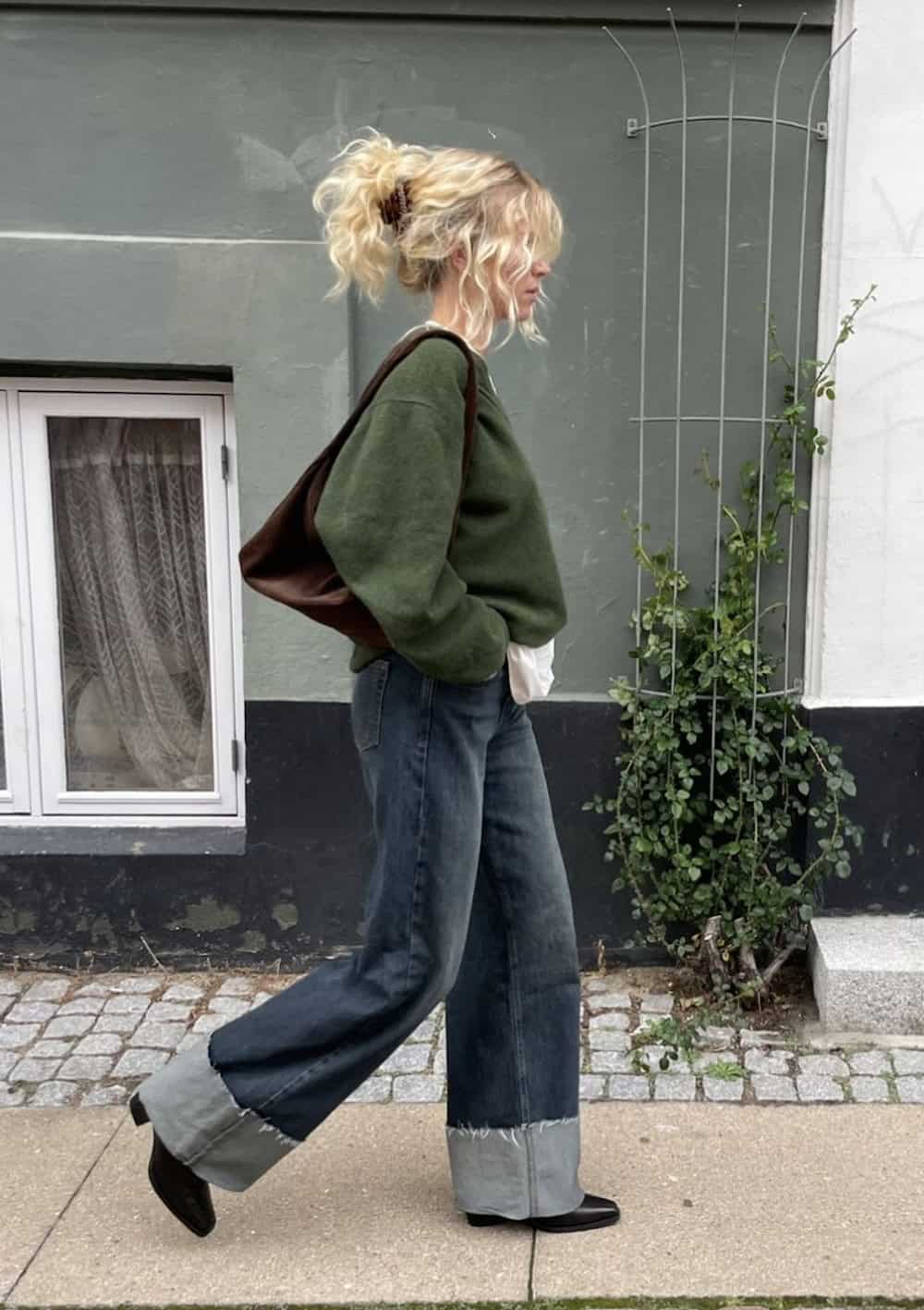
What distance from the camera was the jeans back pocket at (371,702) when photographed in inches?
91.3

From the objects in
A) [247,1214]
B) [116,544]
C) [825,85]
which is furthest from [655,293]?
[247,1214]

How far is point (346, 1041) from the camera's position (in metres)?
2.37

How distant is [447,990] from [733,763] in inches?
55.2

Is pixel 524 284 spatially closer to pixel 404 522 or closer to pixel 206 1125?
pixel 404 522

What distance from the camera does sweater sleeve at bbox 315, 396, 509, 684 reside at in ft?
6.88

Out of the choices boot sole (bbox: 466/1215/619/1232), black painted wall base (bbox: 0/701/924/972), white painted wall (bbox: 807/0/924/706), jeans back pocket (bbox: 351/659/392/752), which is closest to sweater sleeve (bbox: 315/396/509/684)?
jeans back pocket (bbox: 351/659/392/752)

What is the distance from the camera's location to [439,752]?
7.52 feet

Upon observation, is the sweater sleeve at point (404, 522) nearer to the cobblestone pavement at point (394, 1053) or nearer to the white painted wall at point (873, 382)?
the cobblestone pavement at point (394, 1053)

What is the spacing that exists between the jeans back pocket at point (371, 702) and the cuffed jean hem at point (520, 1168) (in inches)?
32.6

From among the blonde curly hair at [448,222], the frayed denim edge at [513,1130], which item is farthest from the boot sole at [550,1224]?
the blonde curly hair at [448,222]

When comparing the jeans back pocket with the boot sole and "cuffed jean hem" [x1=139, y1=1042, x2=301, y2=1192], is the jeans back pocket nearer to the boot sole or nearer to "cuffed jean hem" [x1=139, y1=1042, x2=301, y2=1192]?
"cuffed jean hem" [x1=139, y1=1042, x2=301, y2=1192]

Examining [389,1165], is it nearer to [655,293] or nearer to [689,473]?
[689,473]

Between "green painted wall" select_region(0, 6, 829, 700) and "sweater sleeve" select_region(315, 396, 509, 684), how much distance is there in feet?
5.02

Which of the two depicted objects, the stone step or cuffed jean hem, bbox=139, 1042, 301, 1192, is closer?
cuffed jean hem, bbox=139, 1042, 301, 1192
